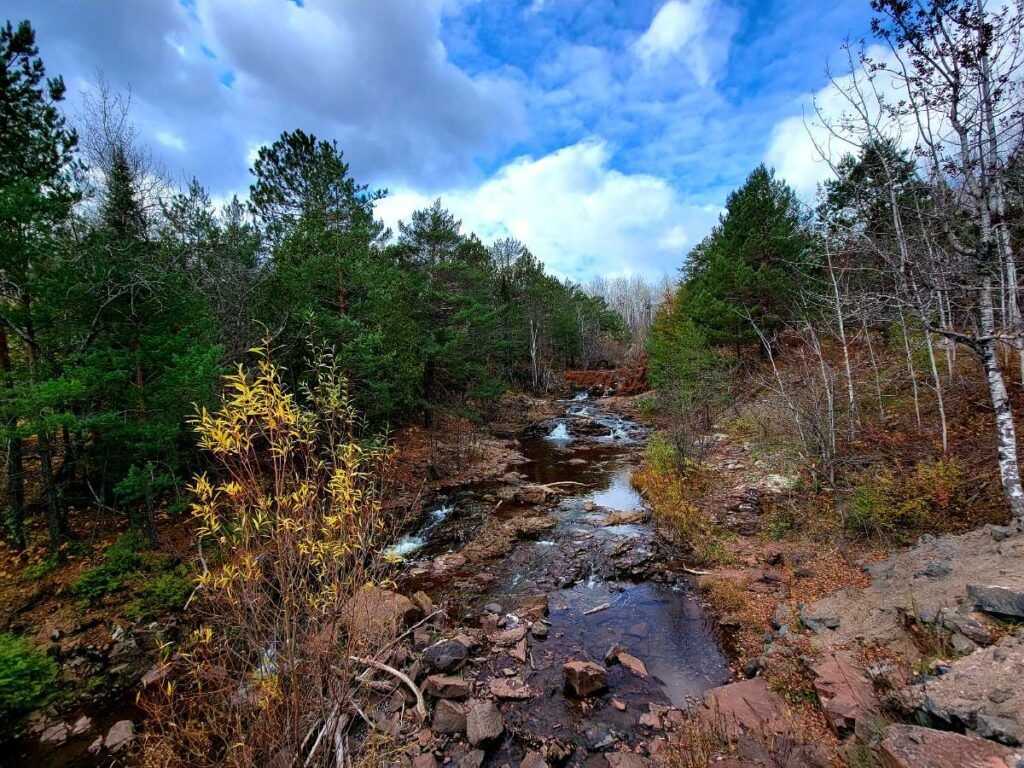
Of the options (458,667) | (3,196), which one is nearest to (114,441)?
(3,196)

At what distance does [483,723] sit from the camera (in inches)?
172

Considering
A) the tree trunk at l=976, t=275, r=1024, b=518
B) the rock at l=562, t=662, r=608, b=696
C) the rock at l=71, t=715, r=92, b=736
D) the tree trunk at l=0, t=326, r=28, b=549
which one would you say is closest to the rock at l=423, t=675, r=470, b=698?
the rock at l=562, t=662, r=608, b=696

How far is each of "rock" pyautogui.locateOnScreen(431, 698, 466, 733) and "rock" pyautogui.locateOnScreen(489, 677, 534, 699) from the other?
48 centimetres

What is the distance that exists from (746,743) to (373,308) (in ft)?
40.7

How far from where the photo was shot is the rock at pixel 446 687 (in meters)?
4.86

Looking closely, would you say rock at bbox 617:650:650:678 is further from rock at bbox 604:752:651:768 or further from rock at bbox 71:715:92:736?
rock at bbox 71:715:92:736

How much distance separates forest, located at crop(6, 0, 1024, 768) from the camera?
10.9ft

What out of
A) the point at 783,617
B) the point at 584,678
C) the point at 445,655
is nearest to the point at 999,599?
the point at 783,617

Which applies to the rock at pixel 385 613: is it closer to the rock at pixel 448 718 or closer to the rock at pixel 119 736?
the rock at pixel 448 718

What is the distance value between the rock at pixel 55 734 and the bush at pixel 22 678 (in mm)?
366

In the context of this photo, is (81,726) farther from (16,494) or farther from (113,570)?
(16,494)

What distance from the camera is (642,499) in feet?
39.7

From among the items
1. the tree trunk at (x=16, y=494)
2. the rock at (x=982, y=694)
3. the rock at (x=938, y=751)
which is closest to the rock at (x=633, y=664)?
the rock at (x=982, y=694)

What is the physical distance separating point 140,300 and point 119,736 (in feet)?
21.4
